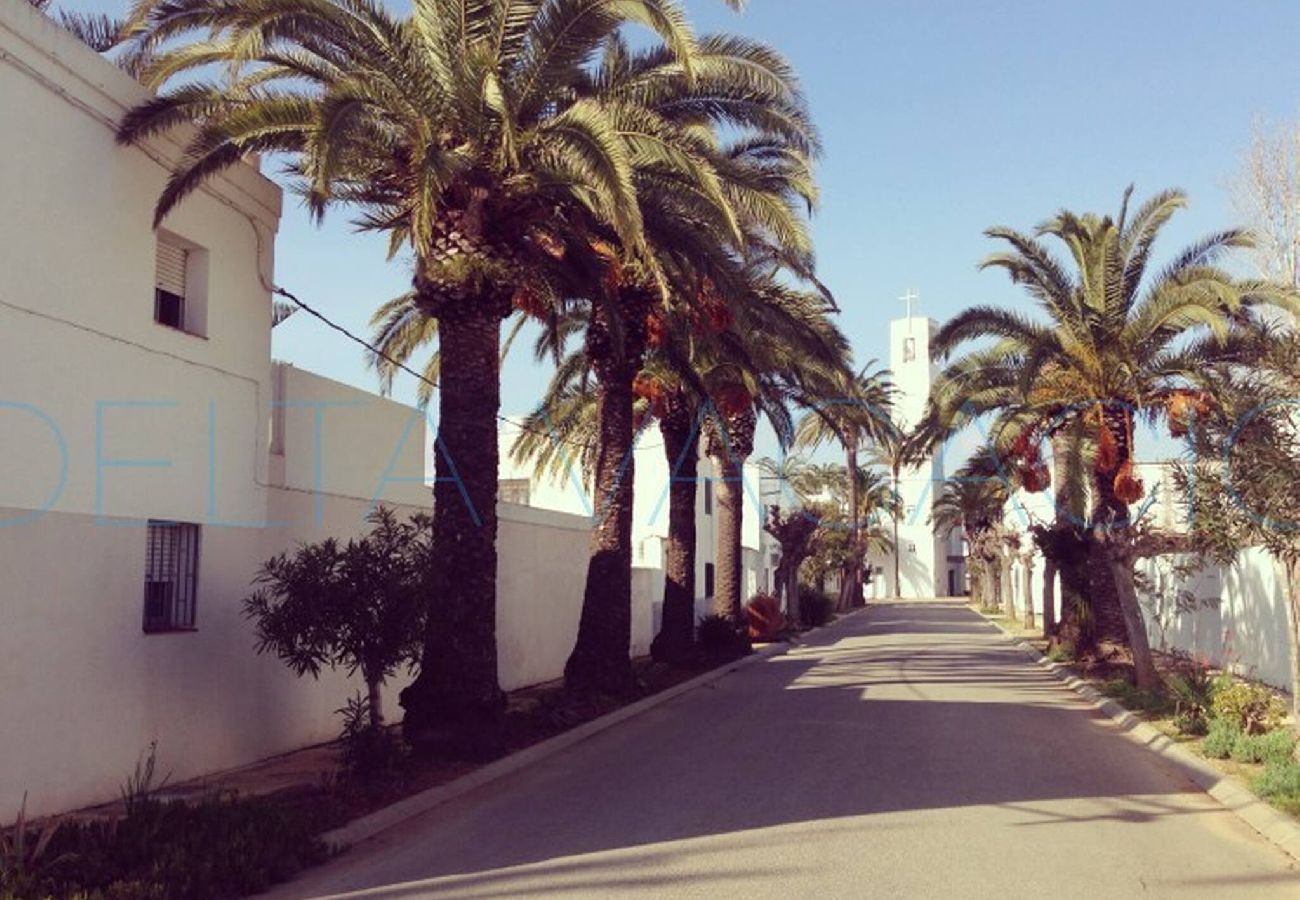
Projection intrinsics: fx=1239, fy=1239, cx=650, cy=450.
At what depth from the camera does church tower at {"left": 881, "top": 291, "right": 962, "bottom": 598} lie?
98.0m

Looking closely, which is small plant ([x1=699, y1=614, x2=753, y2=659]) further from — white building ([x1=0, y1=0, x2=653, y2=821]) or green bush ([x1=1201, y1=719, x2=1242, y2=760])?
green bush ([x1=1201, y1=719, x2=1242, y2=760])

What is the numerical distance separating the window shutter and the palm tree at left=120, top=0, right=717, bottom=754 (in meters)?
0.86

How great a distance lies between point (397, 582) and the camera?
11734mm

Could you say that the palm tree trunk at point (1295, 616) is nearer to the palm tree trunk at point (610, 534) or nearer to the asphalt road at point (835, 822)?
the asphalt road at point (835, 822)

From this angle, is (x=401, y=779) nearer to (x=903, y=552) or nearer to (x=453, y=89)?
(x=453, y=89)

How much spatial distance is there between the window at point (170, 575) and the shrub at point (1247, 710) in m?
11.1

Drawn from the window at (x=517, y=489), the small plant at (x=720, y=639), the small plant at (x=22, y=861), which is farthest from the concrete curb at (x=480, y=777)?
the window at (x=517, y=489)

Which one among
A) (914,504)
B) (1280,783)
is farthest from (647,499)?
(914,504)

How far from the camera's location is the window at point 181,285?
12227 millimetres

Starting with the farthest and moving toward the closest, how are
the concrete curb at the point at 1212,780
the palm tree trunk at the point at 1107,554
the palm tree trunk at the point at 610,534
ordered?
the palm tree trunk at the point at 1107,554 → the palm tree trunk at the point at 610,534 → the concrete curb at the point at 1212,780

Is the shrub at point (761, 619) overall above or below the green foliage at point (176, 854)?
above

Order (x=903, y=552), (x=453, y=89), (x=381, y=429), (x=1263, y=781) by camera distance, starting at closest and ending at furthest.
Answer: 1. (x=1263, y=781)
2. (x=453, y=89)
3. (x=381, y=429)
4. (x=903, y=552)

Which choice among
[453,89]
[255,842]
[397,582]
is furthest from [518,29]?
[255,842]

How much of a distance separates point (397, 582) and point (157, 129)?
475cm
